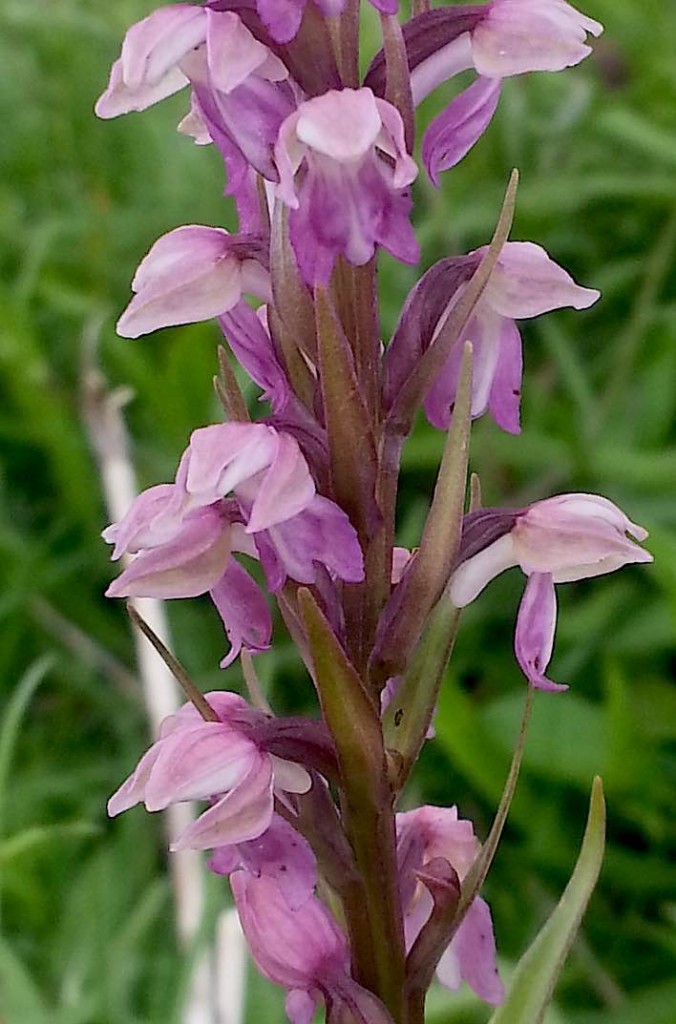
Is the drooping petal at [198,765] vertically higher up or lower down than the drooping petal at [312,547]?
lower down

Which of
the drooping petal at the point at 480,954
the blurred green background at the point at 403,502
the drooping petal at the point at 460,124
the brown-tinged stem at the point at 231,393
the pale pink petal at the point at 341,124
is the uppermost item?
the pale pink petal at the point at 341,124

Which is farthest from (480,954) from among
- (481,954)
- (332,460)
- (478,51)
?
(478,51)

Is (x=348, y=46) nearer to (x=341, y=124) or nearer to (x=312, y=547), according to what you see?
(x=341, y=124)

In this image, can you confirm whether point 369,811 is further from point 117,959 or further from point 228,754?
point 117,959

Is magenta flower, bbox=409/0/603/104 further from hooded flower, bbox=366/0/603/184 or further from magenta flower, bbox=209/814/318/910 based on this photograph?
magenta flower, bbox=209/814/318/910

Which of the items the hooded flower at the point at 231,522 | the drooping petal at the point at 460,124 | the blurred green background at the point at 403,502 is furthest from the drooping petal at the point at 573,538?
the blurred green background at the point at 403,502

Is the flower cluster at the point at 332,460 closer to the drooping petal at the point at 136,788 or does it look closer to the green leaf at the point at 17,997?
the drooping petal at the point at 136,788

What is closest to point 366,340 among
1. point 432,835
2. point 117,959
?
point 432,835
